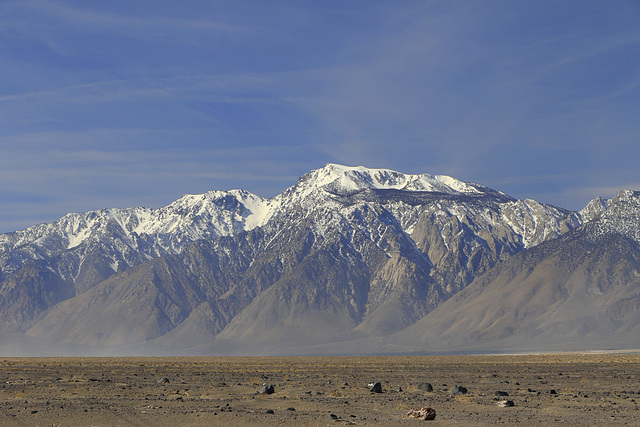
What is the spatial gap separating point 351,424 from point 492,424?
626 cm

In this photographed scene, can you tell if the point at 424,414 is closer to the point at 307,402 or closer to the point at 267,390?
the point at 307,402

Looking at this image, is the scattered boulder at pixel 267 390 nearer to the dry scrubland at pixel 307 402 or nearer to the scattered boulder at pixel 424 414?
the dry scrubland at pixel 307 402

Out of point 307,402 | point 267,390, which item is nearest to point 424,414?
point 307,402

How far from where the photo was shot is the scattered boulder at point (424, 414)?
38.9 m

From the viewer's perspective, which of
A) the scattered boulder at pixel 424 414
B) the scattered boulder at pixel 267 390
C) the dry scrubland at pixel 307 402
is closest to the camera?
the scattered boulder at pixel 424 414

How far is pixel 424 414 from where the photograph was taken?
3906 centimetres

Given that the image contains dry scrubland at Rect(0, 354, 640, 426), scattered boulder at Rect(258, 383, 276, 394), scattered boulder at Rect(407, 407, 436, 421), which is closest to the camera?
scattered boulder at Rect(407, 407, 436, 421)

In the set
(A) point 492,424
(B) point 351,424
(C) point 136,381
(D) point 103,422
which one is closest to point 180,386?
(C) point 136,381

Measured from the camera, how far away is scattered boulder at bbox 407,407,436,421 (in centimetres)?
3888

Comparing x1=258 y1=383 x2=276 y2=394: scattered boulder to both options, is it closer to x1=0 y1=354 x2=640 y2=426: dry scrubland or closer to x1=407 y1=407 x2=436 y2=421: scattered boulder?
x1=0 y1=354 x2=640 y2=426: dry scrubland

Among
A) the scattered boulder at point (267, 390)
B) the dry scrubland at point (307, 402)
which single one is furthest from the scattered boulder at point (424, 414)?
the scattered boulder at point (267, 390)

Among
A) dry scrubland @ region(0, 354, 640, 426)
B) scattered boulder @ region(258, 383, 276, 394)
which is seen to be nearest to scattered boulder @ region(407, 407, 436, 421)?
dry scrubland @ region(0, 354, 640, 426)

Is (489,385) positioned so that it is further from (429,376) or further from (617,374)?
(617,374)

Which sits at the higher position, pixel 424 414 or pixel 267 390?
pixel 267 390
